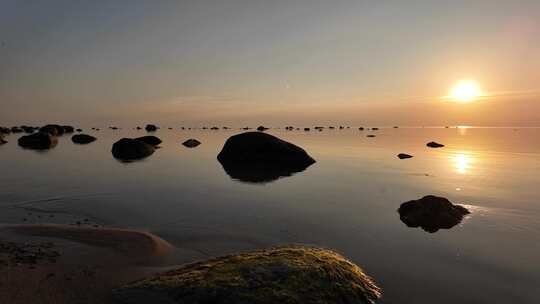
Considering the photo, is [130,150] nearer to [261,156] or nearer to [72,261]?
[261,156]

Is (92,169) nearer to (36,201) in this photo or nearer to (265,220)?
(36,201)

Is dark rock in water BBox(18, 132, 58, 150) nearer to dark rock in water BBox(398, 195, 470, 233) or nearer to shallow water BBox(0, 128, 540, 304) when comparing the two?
shallow water BBox(0, 128, 540, 304)

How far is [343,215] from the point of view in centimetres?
1481

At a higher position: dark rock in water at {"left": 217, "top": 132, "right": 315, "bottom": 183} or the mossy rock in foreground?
dark rock in water at {"left": 217, "top": 132, "right": 315, "bottom": 183}

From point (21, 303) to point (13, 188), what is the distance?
50.6ft

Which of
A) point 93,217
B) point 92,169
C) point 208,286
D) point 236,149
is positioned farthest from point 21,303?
point 236,149

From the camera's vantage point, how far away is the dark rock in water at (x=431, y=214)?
1347 centimetres

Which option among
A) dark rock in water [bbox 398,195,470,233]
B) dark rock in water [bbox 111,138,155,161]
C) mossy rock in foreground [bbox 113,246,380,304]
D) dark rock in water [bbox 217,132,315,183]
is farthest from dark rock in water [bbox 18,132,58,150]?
mossy rock in foreground [bbox 113,246,380,304]

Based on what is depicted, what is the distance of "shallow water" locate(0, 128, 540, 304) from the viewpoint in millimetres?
9055

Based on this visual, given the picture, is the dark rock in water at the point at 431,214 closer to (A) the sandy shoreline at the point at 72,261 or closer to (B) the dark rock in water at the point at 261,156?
(A) the sandy shoreline at the point at 72,261

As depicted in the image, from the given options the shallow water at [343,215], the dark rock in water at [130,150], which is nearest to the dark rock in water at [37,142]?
the dark rock in water at [130,150]

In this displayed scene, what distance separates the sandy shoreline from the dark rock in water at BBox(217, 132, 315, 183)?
56.2 feet

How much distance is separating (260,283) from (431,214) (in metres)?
9.42

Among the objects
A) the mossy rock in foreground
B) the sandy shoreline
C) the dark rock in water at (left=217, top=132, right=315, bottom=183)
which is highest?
the dark rock in water at (left=217, top=132, right=315, bottom=183)
